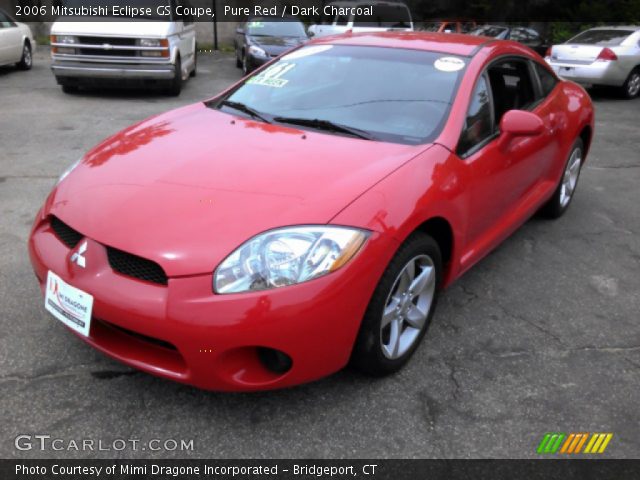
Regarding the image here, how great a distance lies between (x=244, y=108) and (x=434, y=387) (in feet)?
6.23

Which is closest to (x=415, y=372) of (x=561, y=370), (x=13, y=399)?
(x=561, y=370)

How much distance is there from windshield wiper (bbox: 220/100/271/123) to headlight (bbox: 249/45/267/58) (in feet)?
26.1

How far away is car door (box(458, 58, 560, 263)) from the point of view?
118 inches

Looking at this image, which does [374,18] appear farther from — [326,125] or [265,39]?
[326,125]

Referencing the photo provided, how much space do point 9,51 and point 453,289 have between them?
11.1 metres

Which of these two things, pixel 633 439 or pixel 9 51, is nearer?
pixel 633 439

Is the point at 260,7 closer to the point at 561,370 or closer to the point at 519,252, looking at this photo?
the point at 519,252

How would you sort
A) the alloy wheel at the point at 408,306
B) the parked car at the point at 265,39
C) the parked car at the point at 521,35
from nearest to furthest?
the alloy wheel at the point at 408,306 → the parked car at the point at 265,39 → the parked car at the point at 521,35

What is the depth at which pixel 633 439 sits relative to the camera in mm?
2342

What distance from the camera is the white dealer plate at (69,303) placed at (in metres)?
2.19

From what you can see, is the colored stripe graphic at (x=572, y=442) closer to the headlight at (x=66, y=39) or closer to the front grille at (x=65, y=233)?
the front grille at (x=65, y=233)

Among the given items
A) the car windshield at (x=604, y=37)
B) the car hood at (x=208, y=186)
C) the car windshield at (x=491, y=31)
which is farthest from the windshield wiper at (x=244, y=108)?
the car windshield at (x=491, y=31)

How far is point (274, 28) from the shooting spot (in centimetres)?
1251

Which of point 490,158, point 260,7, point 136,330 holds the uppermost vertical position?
point 490,158
